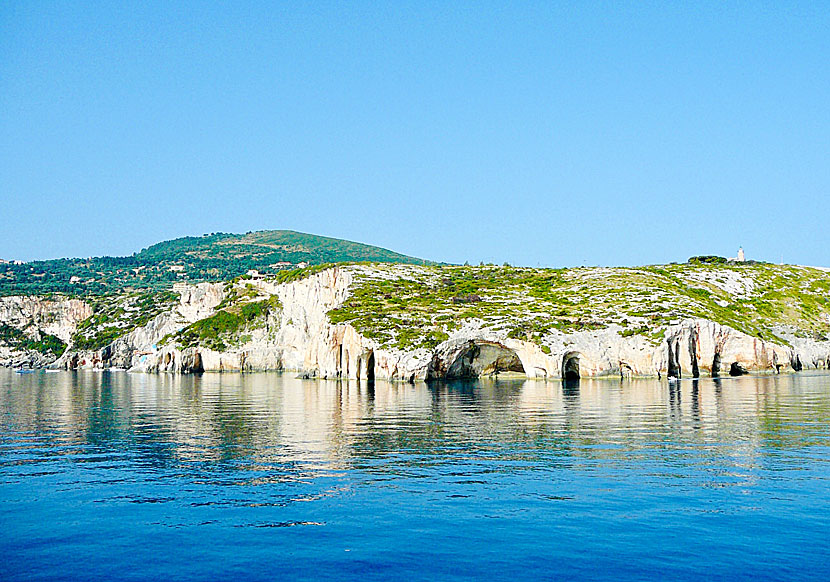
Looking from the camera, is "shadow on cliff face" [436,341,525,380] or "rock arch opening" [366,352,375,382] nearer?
"shadow on cliff face" [436,341,525,380]

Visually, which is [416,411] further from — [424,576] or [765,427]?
[424,576]

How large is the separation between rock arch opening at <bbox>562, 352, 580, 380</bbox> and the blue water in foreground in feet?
124

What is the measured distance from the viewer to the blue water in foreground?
14.9 m

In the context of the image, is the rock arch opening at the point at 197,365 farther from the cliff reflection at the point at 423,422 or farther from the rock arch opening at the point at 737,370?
the rock arch opening at the point at 737,370

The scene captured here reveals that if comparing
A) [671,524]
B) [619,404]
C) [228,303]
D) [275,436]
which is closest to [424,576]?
[671,524]

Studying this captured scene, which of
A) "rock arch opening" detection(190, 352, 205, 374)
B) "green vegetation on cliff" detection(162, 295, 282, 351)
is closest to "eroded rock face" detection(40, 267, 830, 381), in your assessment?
"green vegetation on cliff" detection(162, 295, 282, 351)

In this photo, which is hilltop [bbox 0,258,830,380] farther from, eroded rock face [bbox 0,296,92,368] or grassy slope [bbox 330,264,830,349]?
eroded rock face [bbox 0,296,92,368]

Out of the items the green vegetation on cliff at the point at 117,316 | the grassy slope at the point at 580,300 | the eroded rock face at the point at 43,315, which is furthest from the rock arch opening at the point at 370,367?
the eroded rock face at the point at 43,315

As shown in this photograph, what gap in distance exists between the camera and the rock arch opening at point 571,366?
7750cm

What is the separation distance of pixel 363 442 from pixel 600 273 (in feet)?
258

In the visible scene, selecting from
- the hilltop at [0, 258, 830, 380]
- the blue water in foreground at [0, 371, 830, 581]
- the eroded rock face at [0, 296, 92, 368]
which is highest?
the eroded rock face at [0, 296, 92, 368]

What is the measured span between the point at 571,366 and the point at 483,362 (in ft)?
35.3

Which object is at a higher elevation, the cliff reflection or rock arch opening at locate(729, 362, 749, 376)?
rock arch opening at locate(729, 362, 749, 376)

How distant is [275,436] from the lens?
109 ft
